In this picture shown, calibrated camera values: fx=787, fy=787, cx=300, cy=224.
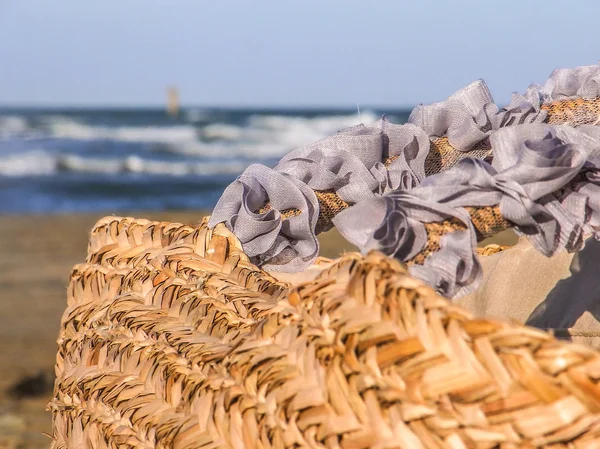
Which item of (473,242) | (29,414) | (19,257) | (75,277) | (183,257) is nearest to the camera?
(473,242)

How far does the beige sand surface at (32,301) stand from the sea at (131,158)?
1200 millimetres

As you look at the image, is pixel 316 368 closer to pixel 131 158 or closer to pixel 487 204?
pixel 487 204

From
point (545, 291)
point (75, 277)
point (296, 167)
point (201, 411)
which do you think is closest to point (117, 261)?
point (75, 277)

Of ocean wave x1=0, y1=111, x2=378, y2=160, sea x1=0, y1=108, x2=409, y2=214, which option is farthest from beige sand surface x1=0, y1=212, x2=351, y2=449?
ocean wave x1=0, y1=111, x2=378, y2=160

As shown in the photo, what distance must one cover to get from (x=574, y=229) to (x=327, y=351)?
9.8 inches

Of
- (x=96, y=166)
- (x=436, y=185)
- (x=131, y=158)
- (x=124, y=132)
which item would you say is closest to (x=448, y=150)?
(x=436, y=185)

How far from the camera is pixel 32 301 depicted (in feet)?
12.0

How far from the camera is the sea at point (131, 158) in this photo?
792cm

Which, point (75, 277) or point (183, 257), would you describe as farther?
point (75, 277)

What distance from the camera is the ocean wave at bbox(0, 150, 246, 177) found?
32.5 feet

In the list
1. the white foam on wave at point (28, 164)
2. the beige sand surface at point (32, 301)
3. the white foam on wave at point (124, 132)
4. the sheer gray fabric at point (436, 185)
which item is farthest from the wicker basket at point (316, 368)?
the white foam on wave at point (124, 132)

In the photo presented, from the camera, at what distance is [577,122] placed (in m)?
0.81

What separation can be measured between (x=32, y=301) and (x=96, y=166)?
681 cm

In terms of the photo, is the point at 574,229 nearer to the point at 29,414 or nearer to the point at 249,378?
the point at 249,378
